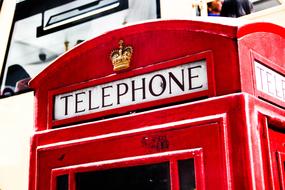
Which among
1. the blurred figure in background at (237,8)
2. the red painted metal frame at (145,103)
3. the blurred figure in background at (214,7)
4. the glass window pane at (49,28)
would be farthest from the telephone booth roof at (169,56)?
the glass window pane at (49,28)

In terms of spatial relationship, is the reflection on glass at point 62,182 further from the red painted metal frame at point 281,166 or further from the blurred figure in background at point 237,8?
the blurred figure in background at point 237,8

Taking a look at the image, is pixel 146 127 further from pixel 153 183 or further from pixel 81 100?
pixel 81 100

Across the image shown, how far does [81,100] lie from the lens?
1.30 metres

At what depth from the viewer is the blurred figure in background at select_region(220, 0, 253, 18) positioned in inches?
89.8

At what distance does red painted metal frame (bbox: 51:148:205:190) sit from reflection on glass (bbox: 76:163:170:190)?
1 centimetres

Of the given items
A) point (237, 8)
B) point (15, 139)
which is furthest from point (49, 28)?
point (237, 8)

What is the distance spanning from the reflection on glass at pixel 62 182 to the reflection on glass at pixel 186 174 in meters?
0.36

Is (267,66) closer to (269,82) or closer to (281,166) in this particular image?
(269,82)

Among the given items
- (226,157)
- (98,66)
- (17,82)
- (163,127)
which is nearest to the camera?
(226,157)

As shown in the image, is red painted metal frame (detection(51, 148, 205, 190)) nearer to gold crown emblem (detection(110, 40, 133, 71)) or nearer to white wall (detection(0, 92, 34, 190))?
gold crown emblem (detection(110, 40, 133, 71))

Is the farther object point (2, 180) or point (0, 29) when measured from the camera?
point (0, 29)

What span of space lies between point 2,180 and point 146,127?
189 cm

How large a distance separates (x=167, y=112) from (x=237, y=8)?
134 cm

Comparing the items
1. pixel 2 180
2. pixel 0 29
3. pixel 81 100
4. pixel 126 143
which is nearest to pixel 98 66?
pixel 81 100
